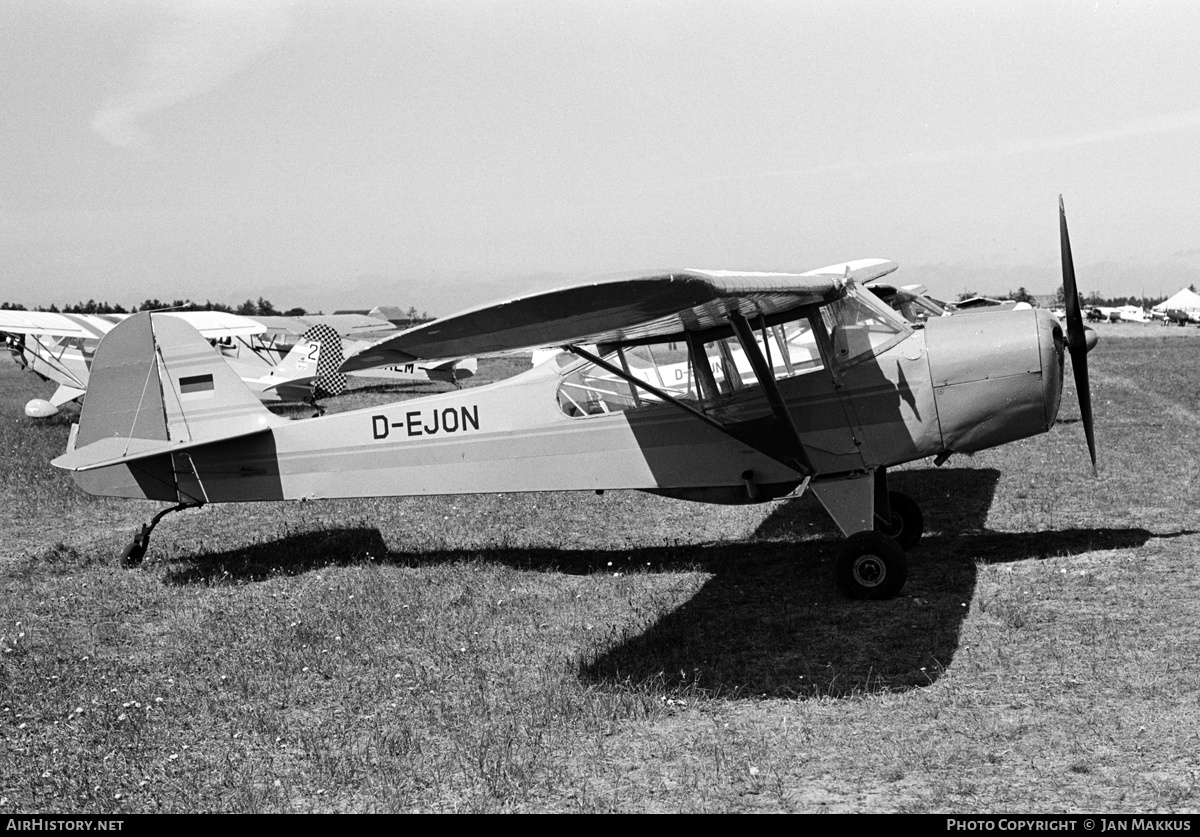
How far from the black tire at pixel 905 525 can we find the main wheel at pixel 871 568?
1.41 metres

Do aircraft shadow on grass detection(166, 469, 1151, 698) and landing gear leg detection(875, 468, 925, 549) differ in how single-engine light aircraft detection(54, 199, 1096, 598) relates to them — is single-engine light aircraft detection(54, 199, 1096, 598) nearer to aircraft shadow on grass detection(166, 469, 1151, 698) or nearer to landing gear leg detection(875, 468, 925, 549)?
landing gear leg detection(875, 468, 925, 549)

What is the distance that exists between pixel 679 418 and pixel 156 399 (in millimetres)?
4706

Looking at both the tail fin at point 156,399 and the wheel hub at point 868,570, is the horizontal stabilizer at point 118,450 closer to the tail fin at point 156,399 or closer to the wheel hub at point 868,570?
the tail fin at point 156,399

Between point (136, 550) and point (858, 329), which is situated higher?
Answer: point (858, 329)

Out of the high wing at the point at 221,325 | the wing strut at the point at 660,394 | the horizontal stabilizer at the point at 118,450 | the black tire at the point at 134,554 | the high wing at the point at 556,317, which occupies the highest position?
the high wing at the point at 556,317

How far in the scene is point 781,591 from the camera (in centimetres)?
773

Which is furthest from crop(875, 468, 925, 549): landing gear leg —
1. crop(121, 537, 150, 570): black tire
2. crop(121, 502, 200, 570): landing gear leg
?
crop(121, 537, 150, 570): black tire

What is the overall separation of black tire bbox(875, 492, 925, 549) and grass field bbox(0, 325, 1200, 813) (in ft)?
1.27

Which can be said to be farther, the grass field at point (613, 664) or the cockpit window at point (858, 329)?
the cockpit window at point (858, 329)

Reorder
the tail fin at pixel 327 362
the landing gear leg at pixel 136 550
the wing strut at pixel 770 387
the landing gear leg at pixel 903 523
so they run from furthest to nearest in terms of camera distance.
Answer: the tail fin at pixel 327 362 < the landing gear leg at pixel 136 550 < the landing gear leg at pixel 903 523 < the wing strut at pixel 770 387

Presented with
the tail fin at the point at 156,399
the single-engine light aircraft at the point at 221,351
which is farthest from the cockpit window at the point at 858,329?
the single-engine light aircraft at the point at 221,351

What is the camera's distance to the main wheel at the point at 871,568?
23.8 ft

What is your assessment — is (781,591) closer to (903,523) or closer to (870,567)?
(870,567)

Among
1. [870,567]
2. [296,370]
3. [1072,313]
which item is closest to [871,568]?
[870,567]
